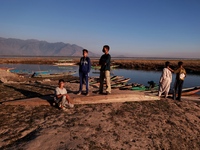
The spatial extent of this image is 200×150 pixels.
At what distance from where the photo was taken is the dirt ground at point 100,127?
16.7ft

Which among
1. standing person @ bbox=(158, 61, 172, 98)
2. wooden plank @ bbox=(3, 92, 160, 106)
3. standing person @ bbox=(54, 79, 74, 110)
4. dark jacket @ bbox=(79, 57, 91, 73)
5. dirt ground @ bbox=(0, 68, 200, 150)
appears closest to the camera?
dirt ground @ bbox=(0, 68, 200, 150)

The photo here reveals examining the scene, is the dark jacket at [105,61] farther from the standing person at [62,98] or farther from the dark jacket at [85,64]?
the standing person at [62,98]

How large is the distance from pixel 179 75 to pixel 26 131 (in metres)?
7.96

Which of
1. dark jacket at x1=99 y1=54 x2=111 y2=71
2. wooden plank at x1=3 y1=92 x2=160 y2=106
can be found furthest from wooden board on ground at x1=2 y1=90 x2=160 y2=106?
dark jacket at x1=99 y1=54 x2=111 y2=71

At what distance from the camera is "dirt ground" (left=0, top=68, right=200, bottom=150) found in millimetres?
5094

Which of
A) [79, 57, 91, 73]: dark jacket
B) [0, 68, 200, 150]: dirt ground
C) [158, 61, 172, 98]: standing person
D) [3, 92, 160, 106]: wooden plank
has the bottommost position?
[0, 68, 200, 150]: dirt ground

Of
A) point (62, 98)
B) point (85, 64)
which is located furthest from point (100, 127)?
point (85, 64)

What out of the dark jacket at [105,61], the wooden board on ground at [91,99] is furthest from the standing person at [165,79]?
the dark jacket at [105,61]

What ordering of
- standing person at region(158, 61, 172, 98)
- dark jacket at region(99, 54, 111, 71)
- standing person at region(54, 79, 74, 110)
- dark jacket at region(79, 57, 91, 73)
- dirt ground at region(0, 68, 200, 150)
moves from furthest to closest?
standing person at region(158, 61, 172, 98) < dark jacket at region(79, 57, 91, 73) < dark jacket at region(99, 54, 111, 71) < standing person at region(54, 79, 74, 110) < dirt ground at region(0, 68, 200, 150)

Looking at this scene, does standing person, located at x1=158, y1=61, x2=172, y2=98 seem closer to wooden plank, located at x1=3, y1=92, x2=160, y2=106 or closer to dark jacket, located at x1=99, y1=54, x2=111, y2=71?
wooden plank, located at x1=3, y1=92, x2=160, y2=106

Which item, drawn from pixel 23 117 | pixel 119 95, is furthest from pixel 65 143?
pixel 119 95

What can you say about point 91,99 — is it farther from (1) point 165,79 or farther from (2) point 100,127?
(1) point 165,79

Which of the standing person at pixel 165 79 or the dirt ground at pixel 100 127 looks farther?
the standing person at pixel 165 79

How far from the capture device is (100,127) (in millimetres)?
6117
